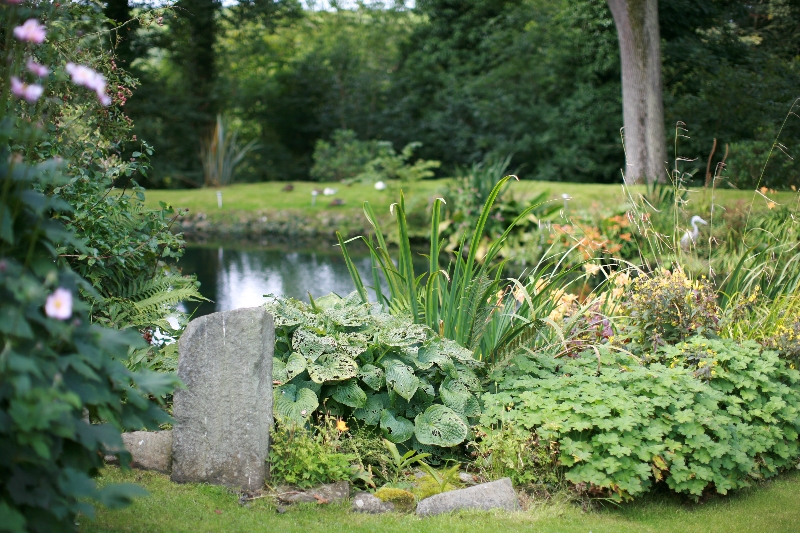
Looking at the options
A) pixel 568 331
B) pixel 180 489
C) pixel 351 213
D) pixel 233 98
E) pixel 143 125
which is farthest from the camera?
pixel 233 98

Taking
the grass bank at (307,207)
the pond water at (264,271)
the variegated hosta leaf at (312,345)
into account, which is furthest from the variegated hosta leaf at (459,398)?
the grass bank at (307,207)

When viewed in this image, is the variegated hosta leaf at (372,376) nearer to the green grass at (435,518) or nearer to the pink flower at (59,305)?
the green grass at (435,518)

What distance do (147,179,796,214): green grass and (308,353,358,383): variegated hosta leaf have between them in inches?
289

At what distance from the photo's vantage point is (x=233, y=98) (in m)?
18.8

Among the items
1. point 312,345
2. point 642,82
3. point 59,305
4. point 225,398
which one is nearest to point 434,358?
point 312,345

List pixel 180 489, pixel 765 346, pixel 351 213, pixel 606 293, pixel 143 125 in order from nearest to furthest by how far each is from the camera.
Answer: pixel 180 489
pixel 765 346
pixel 606 293
pixel 351 213
pixel 143 125

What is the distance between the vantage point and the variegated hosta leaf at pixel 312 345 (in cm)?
335

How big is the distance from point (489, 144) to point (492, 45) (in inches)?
97.0

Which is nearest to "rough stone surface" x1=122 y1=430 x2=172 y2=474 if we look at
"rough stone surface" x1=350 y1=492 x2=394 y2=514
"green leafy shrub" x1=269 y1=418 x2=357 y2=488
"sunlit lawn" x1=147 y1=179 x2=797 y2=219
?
"green leafy shrub" x1=269 y1=418 x2=357 y2=488

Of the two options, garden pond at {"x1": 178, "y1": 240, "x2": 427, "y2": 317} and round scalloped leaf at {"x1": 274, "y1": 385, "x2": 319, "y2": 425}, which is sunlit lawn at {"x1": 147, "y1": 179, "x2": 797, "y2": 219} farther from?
round scalloped leaf at {"x1": 274, "y1": 385, "x2": 319, "y2": 425}

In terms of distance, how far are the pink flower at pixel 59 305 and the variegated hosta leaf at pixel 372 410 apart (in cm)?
195

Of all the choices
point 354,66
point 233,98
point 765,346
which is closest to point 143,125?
point 233,98

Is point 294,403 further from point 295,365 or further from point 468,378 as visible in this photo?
point 468,378

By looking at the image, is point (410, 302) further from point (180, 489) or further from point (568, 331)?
point (180, 489)
